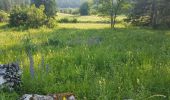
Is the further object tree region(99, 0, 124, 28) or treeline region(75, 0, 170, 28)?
tree region(99, 0, 124, 28)

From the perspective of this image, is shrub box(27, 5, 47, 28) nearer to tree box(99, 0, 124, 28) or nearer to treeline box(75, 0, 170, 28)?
treeline box(75, 0, 170, 28)

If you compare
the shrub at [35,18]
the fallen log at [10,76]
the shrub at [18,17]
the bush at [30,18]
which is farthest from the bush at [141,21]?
the fallen log at [10,76]

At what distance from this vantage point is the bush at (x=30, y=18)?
36000 millimetres

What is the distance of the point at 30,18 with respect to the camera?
37.1 m

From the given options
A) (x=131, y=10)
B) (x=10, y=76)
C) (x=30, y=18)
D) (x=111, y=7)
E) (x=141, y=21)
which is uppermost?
(x=111, y=7)

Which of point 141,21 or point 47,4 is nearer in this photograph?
point 141,21

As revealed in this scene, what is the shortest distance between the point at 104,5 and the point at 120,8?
7.89 feet

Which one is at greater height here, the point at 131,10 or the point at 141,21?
the point at 131,10

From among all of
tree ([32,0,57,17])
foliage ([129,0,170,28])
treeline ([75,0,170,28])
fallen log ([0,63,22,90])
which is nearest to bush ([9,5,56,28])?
treeline ([75,0,170,28])

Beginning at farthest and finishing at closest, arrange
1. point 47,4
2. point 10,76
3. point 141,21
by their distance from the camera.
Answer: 1. point 47,4
2. point 141,21
3. point 10,76

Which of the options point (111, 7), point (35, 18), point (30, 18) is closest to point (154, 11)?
point (111, 7)

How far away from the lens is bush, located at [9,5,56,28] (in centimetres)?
Answer: 3600

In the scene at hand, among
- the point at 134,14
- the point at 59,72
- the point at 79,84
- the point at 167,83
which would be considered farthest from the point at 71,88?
the point at 134,14

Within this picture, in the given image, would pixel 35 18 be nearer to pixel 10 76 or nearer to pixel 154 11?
pixel 154 11
